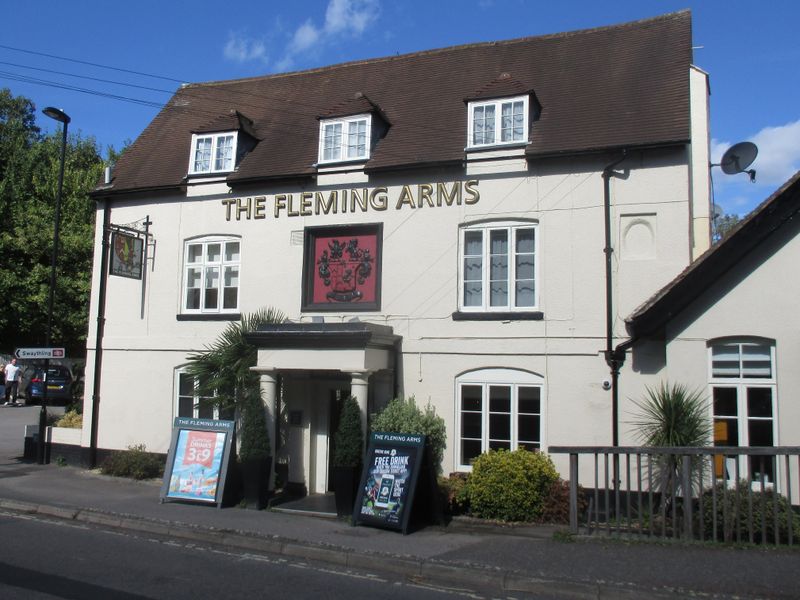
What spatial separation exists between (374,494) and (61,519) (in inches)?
190

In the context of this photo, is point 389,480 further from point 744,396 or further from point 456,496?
point 744,396

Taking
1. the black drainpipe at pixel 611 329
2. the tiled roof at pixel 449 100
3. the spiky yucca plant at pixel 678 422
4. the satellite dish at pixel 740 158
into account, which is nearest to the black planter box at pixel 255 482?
the tiled roof at pixel 449 100

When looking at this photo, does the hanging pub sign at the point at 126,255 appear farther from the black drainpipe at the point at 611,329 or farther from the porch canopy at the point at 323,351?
the black drainpipe at the point at 611,329

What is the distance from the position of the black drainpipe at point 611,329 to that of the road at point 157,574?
5059 mm

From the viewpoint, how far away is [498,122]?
44.9 ft

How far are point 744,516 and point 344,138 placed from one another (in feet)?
31.3

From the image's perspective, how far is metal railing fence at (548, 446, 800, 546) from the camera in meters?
9.53

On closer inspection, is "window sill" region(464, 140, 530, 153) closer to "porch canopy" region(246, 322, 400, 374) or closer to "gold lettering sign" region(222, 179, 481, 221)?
"gold lettering sign" region(222, 179, 481, 221)

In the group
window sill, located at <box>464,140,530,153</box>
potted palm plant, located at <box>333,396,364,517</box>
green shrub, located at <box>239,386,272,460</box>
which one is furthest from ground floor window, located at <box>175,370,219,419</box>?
window sill, located at <box>464,140,530,153</box>

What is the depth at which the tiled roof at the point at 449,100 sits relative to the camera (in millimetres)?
13242

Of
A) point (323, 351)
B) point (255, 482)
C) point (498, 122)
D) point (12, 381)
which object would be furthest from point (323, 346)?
point (12, 381)

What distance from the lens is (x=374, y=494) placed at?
37.0 ft

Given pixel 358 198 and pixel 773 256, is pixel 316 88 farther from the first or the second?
pixel 773 256

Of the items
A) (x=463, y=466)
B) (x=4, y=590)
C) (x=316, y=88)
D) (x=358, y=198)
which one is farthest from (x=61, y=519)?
(x=316, y=88)
